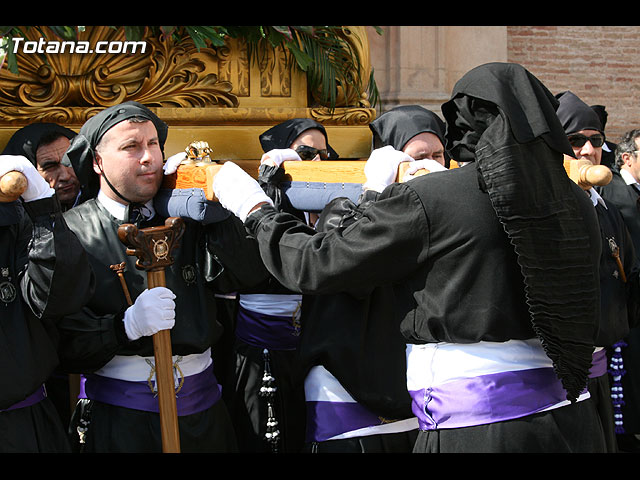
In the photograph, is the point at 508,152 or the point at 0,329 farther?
the point at 0,329

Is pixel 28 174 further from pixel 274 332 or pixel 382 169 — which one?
pixel 274 332

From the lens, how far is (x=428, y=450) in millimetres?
2244

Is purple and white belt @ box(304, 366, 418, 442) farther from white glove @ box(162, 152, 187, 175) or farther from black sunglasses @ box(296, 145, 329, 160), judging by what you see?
black sunglasses @ box(296, 145, 329, 160)

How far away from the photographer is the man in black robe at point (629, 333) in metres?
4.36

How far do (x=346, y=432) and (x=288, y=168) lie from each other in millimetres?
1061

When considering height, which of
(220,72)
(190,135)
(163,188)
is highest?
(220,72)

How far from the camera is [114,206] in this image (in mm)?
2979

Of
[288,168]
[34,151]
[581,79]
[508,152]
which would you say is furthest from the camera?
[581,79]

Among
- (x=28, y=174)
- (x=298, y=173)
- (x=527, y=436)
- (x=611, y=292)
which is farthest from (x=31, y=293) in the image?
(x=611, y=292)

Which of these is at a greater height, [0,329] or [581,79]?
[581,79]

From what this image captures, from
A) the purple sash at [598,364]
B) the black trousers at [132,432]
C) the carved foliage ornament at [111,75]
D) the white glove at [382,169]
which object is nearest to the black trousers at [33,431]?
the black trousers at [132,432]

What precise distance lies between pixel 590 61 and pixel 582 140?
597 cm

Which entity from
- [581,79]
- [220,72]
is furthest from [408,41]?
[220,72]

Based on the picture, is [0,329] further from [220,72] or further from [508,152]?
[220,72]
